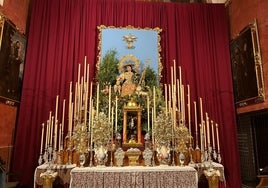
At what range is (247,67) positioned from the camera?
5.77 m

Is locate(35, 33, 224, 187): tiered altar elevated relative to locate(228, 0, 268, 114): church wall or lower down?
lower down

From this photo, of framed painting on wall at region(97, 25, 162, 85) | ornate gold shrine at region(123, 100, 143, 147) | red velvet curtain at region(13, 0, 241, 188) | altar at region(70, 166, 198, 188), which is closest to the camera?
altar at region(70, 166, 198, 188)

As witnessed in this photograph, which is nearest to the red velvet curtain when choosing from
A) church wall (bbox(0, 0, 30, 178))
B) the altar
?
church wall (bbox(0, 0, 30, 178))

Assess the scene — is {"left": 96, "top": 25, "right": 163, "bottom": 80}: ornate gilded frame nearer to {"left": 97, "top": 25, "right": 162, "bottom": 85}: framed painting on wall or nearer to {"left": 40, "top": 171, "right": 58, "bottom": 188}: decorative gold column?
{"left": 97, "top": 25, "right": 162, "bottom": 85}: framed painting on wall

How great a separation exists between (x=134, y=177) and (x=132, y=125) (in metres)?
1.20

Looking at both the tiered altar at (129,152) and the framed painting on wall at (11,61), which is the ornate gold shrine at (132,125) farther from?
the framed painting on wall at (11,61)

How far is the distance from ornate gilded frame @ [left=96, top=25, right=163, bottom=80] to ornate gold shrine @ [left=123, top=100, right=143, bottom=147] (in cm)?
168

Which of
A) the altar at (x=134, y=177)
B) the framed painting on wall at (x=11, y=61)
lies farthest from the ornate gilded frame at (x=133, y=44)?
the altar at (x=134, y=177)

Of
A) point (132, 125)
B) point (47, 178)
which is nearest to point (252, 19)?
point (132, 125)

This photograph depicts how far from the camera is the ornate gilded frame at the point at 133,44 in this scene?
20.6 ft

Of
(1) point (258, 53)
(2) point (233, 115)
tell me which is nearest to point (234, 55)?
(1) point (258, 53)

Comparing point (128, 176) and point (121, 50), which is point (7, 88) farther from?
point (128, 176)

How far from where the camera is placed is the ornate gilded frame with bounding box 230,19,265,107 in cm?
536

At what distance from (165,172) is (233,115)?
10.0 feet
